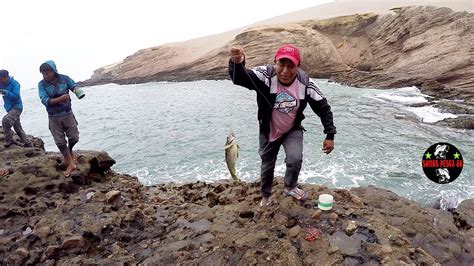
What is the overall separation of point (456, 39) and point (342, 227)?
3062 centimetres

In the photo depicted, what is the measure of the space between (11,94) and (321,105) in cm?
672

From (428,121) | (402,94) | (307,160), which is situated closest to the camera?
(307,160)

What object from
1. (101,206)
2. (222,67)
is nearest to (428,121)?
(101,206)

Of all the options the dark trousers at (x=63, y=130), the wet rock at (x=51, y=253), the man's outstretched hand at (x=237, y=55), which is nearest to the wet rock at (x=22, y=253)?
the wet rock at (x=51, y=253)

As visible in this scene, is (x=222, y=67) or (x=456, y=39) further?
(x=222, y=67)

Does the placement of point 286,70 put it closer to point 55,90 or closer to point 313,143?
point 55,90

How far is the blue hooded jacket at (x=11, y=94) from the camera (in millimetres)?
6668

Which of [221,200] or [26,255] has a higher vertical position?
[26,255]

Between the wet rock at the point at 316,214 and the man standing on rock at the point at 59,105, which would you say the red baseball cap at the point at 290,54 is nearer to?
the wet rock at the point at 316,214

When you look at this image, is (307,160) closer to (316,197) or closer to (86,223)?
(316,197)

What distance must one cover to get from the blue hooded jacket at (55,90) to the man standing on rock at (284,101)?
3.40 metres

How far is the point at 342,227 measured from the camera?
3.69 m

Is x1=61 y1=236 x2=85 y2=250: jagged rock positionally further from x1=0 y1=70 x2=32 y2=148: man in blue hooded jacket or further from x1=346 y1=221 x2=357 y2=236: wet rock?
x1=0 y1=70 x2=32 y2=148: man in blue hooded jacket

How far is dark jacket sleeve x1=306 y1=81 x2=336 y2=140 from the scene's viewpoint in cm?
372
